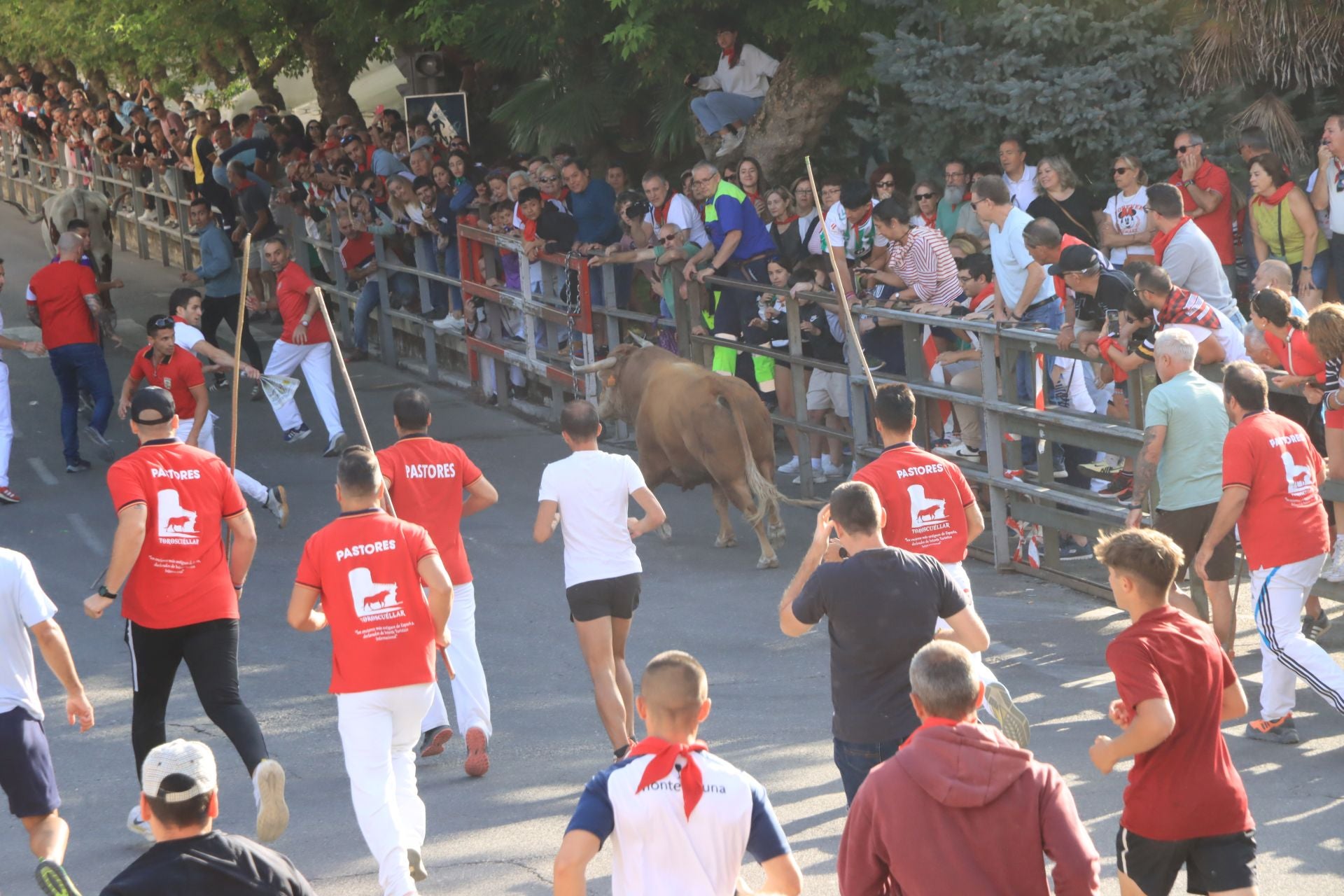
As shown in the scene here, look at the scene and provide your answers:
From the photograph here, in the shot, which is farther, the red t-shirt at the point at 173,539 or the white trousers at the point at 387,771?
the red t-shirt at the point at 173,539

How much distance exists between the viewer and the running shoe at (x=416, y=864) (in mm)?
6016

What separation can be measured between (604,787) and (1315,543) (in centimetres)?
430

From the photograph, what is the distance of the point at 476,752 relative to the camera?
7.36m

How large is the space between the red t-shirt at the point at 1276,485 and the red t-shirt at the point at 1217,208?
4985mm

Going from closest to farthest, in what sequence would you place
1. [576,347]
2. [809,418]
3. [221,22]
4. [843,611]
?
[843,611], [809,418], [576,347], [221,22]

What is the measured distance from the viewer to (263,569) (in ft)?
36.4

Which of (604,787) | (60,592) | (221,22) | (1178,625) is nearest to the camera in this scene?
(604,787)

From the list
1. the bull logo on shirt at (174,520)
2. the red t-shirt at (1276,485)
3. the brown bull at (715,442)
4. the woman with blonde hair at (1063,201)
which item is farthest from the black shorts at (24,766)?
the woman with blonde hair at (1063,201)

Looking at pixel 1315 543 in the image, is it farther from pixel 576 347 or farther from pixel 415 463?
pixel 576 347

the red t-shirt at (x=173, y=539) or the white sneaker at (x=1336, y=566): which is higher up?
the red t-shirt at (x=173, y=539)

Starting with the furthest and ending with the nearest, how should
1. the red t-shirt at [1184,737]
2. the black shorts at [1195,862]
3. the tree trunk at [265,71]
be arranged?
1. the tree trunk at [265,71]
2. the black shorts at [1195,862]
3. the red t-shirt at [1184,737]

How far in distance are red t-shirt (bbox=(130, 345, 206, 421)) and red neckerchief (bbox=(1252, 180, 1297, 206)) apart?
7.53 meters

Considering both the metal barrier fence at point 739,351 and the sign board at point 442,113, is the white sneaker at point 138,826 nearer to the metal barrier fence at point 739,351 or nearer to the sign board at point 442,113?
the metal barrier fence at point 739,351

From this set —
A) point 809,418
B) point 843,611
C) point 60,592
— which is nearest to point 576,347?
point 809,418
